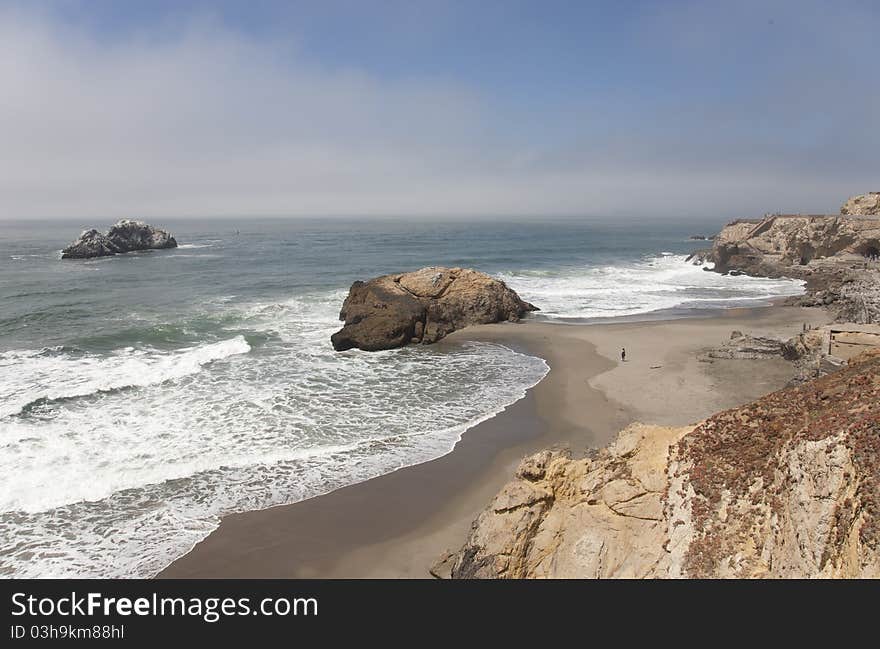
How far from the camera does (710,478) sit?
8469mm

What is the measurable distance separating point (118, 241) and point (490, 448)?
8507 cm

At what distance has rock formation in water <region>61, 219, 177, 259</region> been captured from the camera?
7581cm

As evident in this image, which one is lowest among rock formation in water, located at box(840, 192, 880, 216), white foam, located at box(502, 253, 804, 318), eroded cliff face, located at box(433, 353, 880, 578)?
eroded cliff face, located at box(433, 353, 880, 578)

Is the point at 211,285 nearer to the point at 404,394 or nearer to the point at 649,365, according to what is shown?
the point at 404,394

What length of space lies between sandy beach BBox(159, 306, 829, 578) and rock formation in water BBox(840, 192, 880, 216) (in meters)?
40.8

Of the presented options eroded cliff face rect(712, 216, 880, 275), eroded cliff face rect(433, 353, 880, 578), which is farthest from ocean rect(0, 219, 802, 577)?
eroded cliff face rect(712, 216, 880, 275)

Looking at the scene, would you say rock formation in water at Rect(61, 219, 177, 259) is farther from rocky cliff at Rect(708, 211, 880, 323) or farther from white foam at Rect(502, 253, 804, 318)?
rocky cliff at Rect(708, 211, 880, 323)

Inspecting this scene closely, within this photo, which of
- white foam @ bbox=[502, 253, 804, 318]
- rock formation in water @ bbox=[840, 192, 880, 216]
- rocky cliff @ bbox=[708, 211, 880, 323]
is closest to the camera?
rocky cliff @ bbox=[708, 211, 880, 323]

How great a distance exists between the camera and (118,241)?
8256cm

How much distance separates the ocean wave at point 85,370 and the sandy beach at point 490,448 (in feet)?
41.1

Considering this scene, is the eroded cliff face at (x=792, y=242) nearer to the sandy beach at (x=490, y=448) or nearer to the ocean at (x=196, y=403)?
the ocean at (x=196, y=403)

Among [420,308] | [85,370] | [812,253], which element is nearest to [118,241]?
[85,370]

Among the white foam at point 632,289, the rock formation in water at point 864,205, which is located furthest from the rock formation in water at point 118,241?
the rock formation in water at point 864,205
